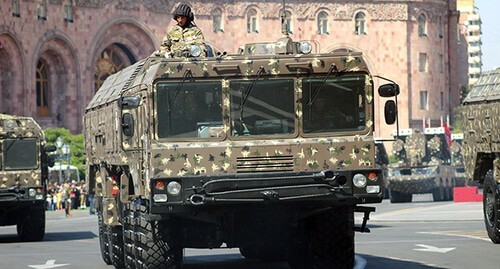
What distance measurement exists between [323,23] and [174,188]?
84207 mm

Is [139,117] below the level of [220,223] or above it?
above

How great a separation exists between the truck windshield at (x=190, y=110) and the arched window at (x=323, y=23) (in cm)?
8301

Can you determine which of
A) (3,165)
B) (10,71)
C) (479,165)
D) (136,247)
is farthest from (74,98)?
(136,247)

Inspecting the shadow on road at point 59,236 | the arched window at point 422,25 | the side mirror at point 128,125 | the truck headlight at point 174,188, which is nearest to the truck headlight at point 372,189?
the truck headlight at point 174,188

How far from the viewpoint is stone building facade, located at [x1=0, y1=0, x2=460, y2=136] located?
257 ft

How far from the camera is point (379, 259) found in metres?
21.3

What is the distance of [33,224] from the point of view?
104 feet

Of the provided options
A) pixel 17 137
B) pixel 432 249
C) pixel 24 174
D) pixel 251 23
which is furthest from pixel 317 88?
pixel 251 23

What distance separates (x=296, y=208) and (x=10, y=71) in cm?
6232

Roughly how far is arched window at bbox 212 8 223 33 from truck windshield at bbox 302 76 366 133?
77.3 m

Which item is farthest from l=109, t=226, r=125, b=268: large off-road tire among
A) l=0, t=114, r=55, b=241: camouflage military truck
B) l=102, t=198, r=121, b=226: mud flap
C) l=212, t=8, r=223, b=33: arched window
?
l=212, t=8, r=223, b=33: arched window

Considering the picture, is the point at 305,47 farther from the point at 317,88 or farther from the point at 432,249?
the point at 432,249

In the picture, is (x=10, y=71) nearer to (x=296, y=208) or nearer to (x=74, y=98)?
(x=74, y=98)

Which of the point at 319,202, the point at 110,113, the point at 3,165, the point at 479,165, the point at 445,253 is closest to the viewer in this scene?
the point at 319,202
